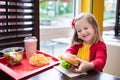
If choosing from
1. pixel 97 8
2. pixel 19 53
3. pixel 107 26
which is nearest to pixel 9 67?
pixel 19 53

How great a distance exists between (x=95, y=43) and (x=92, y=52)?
6 centimetres

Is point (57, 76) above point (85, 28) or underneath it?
underneath

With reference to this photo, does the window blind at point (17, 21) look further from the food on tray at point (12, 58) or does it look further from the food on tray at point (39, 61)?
the food on tray at point (39, 61)

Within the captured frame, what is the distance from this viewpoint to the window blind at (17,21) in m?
1.11

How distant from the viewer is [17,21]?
1185mm

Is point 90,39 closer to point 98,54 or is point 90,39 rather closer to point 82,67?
point 98,54

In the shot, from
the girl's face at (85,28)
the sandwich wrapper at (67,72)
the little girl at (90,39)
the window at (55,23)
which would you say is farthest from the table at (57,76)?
the window at (55,23)

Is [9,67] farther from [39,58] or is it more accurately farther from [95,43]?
[95,43]

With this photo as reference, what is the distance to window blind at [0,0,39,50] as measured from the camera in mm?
1108

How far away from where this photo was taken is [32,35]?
4.21ft

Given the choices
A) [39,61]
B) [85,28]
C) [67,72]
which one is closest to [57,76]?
[67,72]

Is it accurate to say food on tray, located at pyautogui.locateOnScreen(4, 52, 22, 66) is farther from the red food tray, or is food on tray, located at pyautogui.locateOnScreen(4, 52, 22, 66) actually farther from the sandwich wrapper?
the sandwich wrapper

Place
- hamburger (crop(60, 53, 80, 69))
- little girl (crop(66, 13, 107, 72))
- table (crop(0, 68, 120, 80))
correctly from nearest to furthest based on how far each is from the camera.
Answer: table (crop(0, 68, 120, 80)), hamburger (crop(60, 53, 80, 69)), little girl (crop(66, 13, 107, 72))

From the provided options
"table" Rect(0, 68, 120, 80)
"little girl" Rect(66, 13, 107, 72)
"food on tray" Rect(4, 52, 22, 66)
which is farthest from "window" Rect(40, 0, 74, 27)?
"table" Rect(0, 68, 120, 80)
